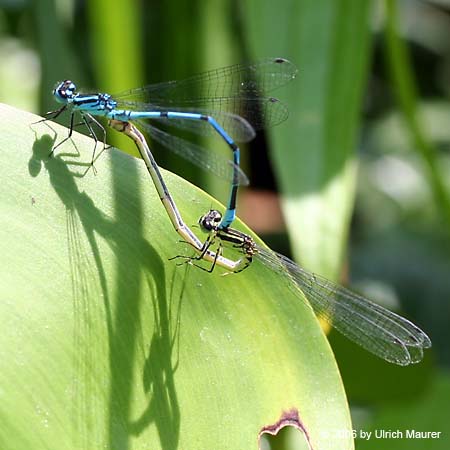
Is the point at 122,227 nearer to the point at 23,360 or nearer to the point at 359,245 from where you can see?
the point at 23,360

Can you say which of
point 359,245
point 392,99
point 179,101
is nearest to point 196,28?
point 179,101

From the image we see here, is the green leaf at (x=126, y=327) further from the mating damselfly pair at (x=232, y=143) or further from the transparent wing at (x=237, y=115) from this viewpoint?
the transparent wing at (x=237, y=115)

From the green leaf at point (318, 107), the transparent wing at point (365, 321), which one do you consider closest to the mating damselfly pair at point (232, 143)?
the transparent wing at point (365, 321)

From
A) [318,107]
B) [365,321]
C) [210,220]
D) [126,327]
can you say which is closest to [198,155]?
[318,107]

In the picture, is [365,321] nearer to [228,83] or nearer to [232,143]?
[232,143]

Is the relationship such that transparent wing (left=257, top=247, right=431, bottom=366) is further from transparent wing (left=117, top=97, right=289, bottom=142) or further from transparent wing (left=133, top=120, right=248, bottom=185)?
transparent wing (left=117, top=97, right=289, bottom=142)

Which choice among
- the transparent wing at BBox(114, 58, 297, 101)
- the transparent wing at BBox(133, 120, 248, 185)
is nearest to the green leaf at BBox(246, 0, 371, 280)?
the transparent wing at BBox(114, 58, 297, 101)
